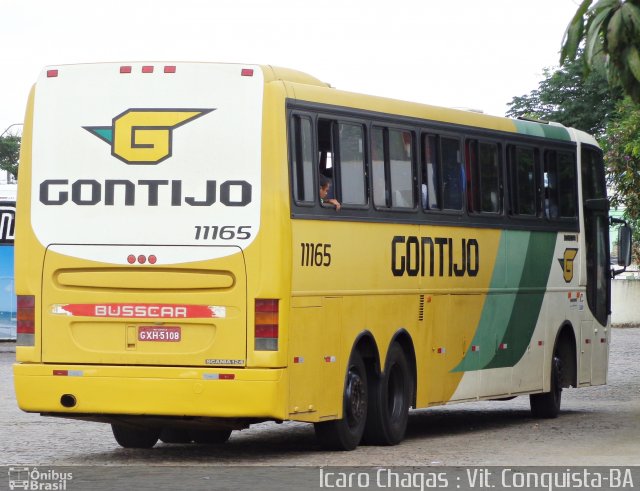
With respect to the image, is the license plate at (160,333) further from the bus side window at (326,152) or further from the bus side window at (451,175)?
the bus side window at (451,175)

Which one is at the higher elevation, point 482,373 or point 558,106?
point 558,106

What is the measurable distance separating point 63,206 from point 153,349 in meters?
1.49

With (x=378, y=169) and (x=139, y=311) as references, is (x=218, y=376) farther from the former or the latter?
(x=378, y=169)

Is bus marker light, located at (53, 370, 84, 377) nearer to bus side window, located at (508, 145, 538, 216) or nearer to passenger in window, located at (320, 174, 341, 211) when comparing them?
passenger in window, located at (320, 174, 341, 211)

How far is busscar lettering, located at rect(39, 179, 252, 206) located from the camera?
45.8 ft

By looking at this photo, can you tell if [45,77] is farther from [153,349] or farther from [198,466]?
[198,466]

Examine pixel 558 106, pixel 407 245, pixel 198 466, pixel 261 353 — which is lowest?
pixel 198 466

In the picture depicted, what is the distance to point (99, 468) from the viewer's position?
13.7 m

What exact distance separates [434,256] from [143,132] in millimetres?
4156

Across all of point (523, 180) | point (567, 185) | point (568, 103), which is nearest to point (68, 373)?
point (523, 180)

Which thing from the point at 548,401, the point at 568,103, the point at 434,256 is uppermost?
the point at 568,103

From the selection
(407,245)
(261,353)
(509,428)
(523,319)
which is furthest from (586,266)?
(261,353)

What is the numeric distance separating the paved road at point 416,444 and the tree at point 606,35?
3380 mm

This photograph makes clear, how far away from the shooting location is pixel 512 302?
1919 cm
